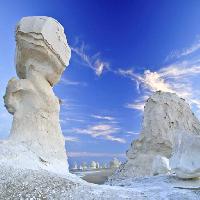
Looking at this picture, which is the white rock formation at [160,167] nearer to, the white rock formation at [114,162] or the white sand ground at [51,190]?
the white sand ground at [51,190]

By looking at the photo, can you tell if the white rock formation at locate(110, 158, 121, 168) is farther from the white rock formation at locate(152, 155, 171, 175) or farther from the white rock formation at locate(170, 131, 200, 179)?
the white rock formation at locate(170, 131, 200, 179)

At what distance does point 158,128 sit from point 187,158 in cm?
1894

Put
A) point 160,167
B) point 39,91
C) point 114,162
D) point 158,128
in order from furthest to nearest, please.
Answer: point 114,162
point 158,128
point 160,167
point 39,91

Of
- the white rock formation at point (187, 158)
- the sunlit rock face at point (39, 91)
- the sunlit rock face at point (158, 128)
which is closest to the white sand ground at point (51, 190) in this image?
the sunlit rock face at point (39, 91)

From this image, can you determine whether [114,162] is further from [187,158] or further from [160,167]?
[187,158]

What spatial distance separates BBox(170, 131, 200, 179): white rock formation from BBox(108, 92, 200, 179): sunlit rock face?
16615 millimetres

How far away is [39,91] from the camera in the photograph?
10.4 meters

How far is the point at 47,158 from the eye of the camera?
965 cm

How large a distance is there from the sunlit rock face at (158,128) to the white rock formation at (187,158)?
16.6 meters

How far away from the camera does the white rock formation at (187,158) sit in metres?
11.1

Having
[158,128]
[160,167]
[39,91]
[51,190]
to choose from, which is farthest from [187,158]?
[158,128]

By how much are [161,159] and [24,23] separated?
9.46 metres

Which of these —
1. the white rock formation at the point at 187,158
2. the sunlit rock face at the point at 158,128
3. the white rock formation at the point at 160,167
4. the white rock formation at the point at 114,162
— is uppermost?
the white rock formation at the point at 114,162

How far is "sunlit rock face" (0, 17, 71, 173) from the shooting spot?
9836mm
